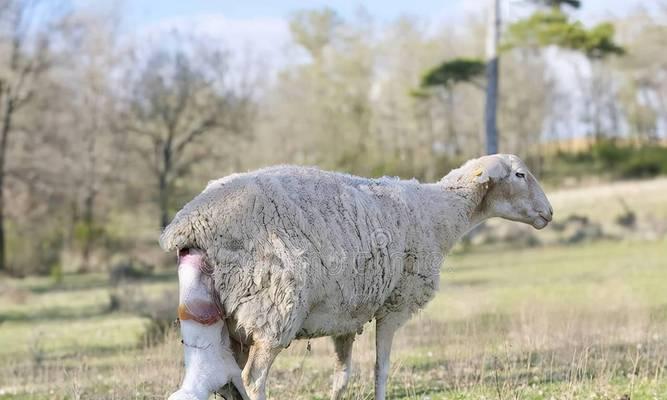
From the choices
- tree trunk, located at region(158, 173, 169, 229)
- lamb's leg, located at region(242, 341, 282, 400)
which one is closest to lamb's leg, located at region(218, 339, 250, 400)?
lamb's leg, located at region(242, 341, 282, 400)

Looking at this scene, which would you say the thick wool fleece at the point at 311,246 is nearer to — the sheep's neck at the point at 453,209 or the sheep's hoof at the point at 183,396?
the sheep's neck at the point at 453,209

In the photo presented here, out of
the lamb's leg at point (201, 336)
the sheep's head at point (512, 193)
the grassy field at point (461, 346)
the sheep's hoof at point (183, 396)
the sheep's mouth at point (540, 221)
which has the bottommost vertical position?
the grassy field at point (461, 346)

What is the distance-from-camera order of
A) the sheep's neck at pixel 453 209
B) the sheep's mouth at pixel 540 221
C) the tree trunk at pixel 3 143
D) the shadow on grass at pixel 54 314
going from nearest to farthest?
the sheep's neck at pixel 453 209, the sheep's mouth at pixel 540 221, the shadow on grass at pixel 54 314, the tree trunk at pixel 3 143

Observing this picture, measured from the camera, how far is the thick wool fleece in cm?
625

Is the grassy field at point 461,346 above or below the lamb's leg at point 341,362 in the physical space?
below

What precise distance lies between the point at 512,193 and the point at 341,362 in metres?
2.13

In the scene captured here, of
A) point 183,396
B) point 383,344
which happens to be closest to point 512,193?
point 383,344

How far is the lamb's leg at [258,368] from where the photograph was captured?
6.26m

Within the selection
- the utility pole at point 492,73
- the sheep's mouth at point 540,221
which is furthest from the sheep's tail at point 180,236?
the utility pole at point 492,73

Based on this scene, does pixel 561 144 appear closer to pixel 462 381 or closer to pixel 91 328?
pixel 91 328

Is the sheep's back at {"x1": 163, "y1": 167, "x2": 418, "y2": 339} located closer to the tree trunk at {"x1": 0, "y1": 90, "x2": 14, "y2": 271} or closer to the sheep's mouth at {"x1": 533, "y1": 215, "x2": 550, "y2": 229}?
the sheep's mouth at {"x1": 533, "y1": 215, "x2": 550, "y2": 229}

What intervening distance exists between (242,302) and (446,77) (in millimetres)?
29220

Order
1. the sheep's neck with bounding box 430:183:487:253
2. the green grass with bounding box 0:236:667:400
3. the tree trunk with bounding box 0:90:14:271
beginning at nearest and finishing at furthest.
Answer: the sheep's neck with bounding box 430:183:487:253 < the green grass with bounding box 0:236:667:400 < the tree trunk with bounding box 0:90:14:271

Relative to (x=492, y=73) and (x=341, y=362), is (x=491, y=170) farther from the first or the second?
(x=492, y=73)
